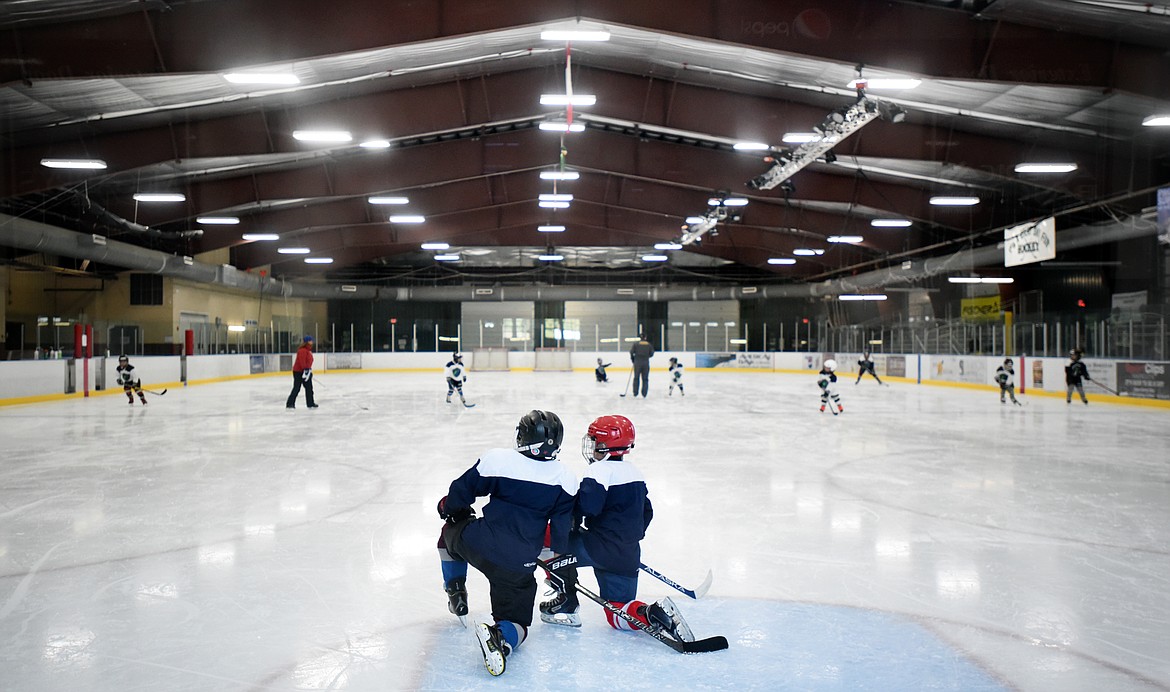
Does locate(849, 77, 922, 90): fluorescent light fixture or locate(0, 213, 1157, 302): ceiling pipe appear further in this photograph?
locate(0, 213, 1157, 302): ceiling pipe

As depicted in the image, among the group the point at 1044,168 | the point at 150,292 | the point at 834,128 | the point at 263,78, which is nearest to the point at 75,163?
the point at 263,78

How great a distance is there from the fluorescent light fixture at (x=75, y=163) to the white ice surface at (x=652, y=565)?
5.06m

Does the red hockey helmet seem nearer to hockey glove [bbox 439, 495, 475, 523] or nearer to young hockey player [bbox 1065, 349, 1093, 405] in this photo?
hockey glove [bbox 439, 495, 475, 523]

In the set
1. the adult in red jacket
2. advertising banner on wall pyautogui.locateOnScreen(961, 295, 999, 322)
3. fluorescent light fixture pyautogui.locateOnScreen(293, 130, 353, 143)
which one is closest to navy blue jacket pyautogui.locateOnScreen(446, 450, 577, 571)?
fluorescent light fixture pyautogui.locateOnScreen(293, 130, 353, 143)

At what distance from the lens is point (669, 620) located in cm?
276

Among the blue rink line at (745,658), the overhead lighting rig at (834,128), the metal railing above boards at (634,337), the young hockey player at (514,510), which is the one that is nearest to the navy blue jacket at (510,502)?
the young hockey player at (514,510)

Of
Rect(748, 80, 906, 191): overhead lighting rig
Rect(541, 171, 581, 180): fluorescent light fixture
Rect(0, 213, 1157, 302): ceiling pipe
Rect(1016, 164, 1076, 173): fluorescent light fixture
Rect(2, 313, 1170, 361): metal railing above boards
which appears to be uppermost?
Rect(541, 171, 581, 180): fluorescent light fixture

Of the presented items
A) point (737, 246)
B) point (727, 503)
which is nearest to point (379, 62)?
point (727, 503)

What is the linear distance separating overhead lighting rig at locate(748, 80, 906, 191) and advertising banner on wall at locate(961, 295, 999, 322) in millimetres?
14077

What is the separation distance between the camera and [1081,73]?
920 centimetres

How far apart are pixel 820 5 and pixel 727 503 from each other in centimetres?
643

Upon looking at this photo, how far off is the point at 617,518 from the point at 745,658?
69 centimetres

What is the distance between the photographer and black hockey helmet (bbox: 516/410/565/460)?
8.94 feet

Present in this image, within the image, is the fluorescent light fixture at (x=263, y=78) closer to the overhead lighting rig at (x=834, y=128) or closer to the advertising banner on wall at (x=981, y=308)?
the overhead lighting rig at (x=834, y=128)
